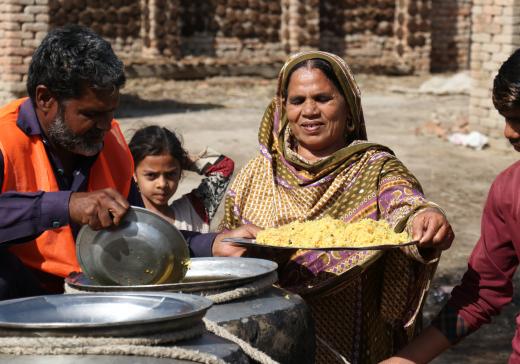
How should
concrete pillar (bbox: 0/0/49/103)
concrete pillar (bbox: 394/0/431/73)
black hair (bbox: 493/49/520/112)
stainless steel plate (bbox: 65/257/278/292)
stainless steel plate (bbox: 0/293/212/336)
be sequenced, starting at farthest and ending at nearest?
concrete pillar (bbox: 394/0/431/73) < concrete pillar (bbox: 0/0/49/103) < black hair (bbox: 493/49/520/112) < stainless steel plate (bbox: 65/257/278/292) < stainless steel plate (bbox: 0/293/212/336)

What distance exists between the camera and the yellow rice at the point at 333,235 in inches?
145

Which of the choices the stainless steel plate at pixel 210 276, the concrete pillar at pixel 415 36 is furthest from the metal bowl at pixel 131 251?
the concrete pillar at pixel 415 36

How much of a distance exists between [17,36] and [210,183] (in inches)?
334

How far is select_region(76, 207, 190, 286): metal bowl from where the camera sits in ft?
10.7

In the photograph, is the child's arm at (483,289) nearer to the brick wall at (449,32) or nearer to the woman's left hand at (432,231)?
the woman's left hand at (432,231)

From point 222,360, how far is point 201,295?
400 millimetres

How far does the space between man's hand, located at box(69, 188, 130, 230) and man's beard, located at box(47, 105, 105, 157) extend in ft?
1.37

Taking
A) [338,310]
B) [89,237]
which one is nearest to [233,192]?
[338,310]

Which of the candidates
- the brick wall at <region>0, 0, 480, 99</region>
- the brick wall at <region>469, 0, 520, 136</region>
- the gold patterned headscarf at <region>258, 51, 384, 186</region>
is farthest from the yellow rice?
the brick wall at <region>0, 0, 480, 99</region>

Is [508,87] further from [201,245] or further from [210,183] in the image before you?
[210,183]

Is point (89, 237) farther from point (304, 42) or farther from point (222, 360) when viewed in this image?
point (304, 42)

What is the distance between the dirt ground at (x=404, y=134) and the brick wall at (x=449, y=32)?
243 cm

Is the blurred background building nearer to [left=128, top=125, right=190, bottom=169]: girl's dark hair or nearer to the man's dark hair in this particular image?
[left=128, top=125, right=190, bottom=169]: girl's dark hair

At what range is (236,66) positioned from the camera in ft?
67.8
